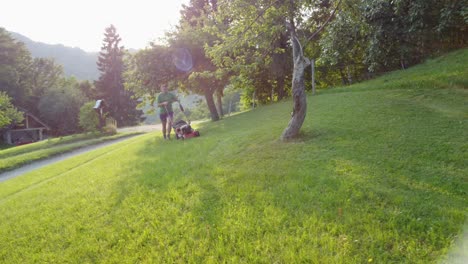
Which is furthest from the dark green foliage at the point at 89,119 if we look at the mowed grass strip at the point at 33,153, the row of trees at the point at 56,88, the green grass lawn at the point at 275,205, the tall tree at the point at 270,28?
the tall tree at the point at 270,28

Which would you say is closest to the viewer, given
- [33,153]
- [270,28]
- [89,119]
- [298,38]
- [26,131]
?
[270,28]

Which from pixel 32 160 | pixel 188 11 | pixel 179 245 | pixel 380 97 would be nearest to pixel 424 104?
pixel 380 97

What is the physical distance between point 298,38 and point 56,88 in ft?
149

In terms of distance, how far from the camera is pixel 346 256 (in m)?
2.51

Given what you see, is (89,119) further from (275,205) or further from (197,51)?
(275,205)

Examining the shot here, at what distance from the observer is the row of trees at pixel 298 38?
6.57m

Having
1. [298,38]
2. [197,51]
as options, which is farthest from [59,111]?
[298,38]

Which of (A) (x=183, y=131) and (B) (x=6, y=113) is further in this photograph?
(B) (x=6, y=113)

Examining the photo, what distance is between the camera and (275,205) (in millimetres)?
3578

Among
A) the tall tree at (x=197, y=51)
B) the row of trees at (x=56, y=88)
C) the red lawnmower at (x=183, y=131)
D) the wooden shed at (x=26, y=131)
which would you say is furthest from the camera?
the row of trees at (x=56, y=88)

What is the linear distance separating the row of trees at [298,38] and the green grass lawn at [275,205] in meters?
2.11

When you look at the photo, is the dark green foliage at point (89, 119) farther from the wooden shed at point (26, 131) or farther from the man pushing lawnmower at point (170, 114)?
the wooden shed at point (26, 131)

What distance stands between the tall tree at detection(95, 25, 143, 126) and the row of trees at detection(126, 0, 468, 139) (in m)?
30.6

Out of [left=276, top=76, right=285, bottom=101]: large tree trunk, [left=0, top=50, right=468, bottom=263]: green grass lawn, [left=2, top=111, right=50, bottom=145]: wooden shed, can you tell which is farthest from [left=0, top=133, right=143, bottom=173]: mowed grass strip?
[left=2, top=111, right=50, bottom=145]: wooden shed
